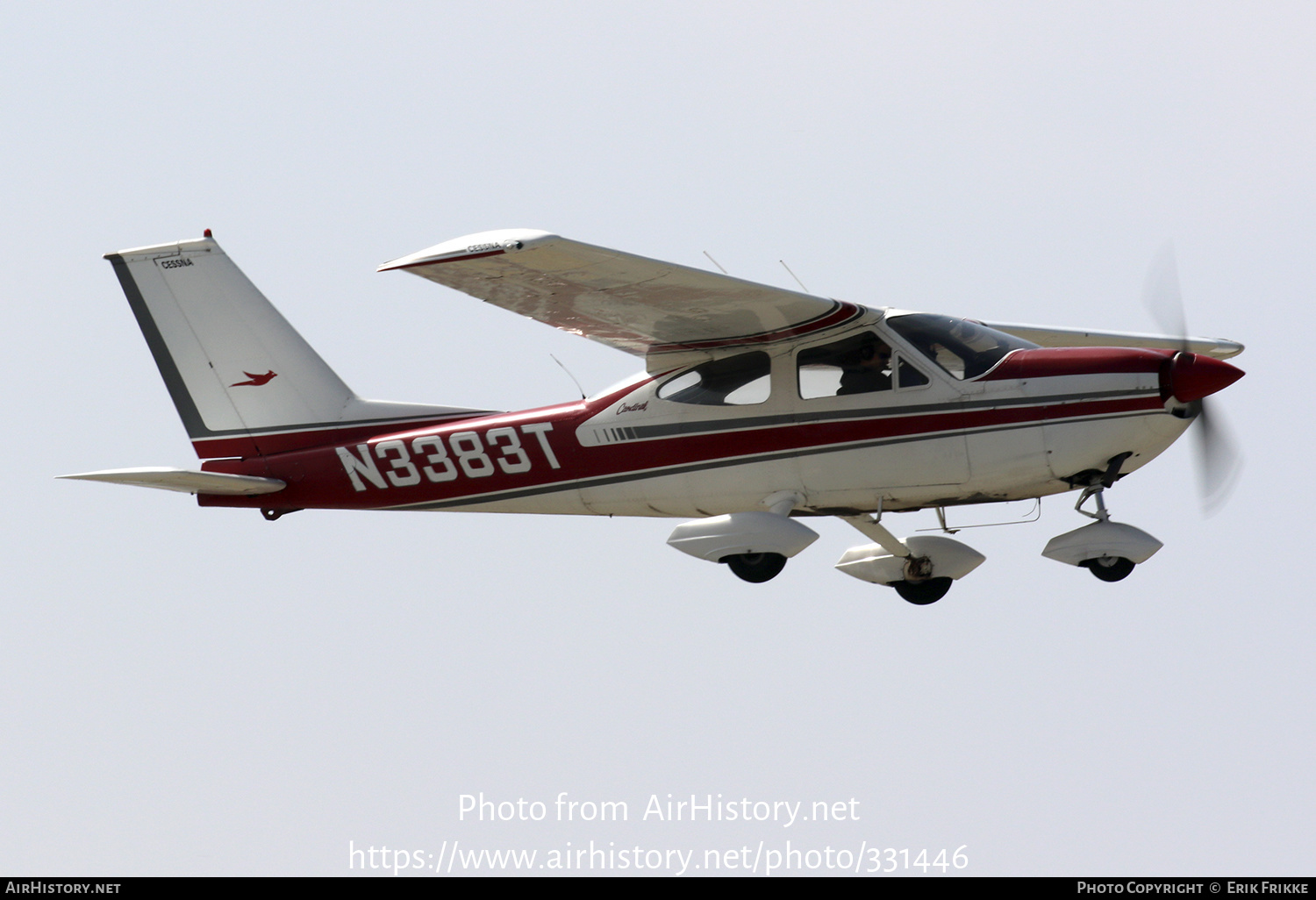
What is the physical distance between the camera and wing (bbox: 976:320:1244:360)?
15.6 m

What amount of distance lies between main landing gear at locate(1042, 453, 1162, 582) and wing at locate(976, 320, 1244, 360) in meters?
2.89

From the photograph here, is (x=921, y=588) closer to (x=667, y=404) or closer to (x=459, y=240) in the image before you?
(x=667, y=404)

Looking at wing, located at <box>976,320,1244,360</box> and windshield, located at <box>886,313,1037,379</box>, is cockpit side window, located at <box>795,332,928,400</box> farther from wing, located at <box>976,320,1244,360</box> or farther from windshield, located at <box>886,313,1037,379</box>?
wing, located at <box>976,320,1244,360</box>

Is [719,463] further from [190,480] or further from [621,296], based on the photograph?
[190,480]

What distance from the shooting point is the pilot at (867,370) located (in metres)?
13.3

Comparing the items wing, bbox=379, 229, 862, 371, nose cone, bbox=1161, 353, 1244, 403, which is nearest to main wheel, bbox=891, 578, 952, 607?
wing, bbox=379, 229, 862, 371

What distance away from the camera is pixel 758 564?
13.2 m

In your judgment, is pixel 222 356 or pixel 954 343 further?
pixel 222 356

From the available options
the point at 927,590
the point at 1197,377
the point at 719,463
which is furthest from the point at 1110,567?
the point at 719,463

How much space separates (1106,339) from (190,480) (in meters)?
8.47

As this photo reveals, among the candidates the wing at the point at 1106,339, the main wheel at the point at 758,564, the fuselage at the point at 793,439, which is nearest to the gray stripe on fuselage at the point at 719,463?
the fuselage at the point at 793,439

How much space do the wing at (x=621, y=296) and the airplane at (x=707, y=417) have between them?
0.02 m

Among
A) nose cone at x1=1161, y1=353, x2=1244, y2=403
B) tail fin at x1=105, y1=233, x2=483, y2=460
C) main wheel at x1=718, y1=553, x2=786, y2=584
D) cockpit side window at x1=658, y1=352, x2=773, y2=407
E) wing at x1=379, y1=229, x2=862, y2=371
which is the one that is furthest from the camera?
tail fin at x1=105, y1=233, x2=483, y2=460

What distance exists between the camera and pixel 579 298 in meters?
13.3
